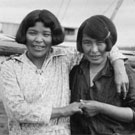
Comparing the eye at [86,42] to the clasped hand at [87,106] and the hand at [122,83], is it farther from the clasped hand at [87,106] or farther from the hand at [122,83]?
the clasped hand at [87,106]

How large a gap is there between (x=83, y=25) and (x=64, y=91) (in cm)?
50

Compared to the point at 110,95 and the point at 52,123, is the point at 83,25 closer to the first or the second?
the point at 110,95

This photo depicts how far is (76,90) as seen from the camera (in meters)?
3.12

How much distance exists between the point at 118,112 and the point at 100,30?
23.2 inches

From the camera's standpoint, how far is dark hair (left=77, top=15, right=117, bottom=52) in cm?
298

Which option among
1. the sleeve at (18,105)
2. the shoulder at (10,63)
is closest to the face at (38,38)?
the shoulder at (10,63)

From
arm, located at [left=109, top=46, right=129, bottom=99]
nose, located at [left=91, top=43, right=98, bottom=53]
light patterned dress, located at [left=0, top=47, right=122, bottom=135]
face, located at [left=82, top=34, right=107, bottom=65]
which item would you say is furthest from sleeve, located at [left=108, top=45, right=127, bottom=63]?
A: light patterned dress, located at [left=0, top=47, right=122, bottom=135]

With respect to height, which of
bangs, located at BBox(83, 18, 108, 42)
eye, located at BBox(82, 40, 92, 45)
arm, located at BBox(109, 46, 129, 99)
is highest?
bangs, located at BBox(83, 18, 108, 42)

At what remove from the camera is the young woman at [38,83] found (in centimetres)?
291

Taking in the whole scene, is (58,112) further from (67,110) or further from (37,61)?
(37,61)

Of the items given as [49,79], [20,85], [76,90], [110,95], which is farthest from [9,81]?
[110,95]

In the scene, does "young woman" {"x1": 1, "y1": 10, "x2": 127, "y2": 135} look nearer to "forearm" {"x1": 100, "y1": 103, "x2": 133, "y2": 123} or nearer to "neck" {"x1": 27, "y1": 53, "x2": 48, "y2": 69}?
"neck" {"x1": 27, "y1": 53, "x2": 48, "y2": 69}

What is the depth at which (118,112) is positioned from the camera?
2.95m

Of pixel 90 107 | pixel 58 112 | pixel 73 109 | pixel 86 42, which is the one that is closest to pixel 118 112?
pixel 90 107
